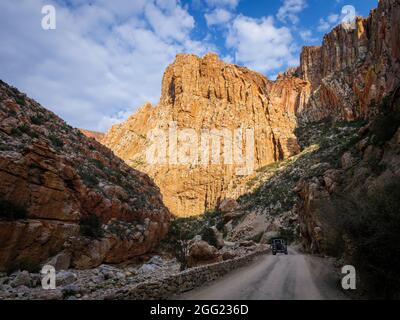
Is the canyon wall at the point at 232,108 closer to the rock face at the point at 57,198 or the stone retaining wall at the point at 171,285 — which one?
the rock face at the point at 57,198

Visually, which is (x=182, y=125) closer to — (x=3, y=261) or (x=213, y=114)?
(x=213, y=114)

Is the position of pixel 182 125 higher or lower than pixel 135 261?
higher

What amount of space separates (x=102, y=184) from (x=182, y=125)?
252ft

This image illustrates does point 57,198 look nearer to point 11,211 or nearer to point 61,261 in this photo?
point 11,211

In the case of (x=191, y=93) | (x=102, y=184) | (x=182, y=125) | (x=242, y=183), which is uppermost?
(x=191, y=93)

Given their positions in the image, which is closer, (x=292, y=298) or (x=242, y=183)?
(x=292, y=298)

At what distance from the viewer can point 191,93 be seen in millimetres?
108125

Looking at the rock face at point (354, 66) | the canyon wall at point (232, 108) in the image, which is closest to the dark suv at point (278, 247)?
the rock face at point (354, 66)

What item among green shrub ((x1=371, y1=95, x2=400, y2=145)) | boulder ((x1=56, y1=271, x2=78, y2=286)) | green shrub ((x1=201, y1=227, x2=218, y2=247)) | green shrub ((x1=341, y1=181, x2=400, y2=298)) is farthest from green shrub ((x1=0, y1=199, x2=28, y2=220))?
green shrub ((x1=201, y1=227, x2=218, y2=247))

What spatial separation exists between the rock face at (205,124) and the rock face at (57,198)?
59002 millimetres

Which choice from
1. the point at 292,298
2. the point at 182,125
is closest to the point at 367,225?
the point at 292,298

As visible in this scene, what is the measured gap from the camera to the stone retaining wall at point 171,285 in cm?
825
